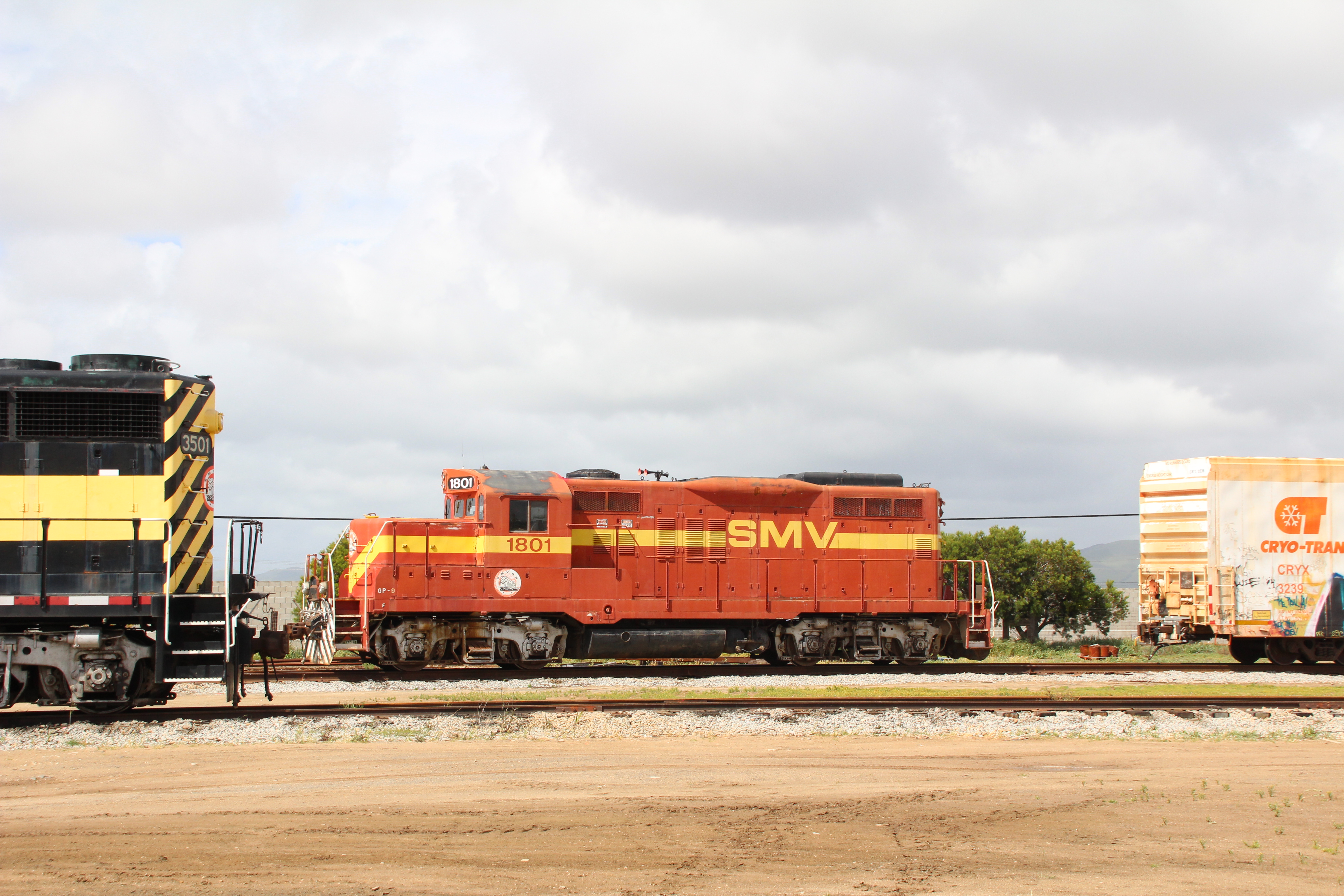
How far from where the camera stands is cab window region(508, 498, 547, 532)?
63.0ft

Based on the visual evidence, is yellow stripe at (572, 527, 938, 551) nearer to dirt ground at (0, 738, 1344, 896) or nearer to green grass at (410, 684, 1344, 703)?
green grass at (410, 684, 1344, 703)

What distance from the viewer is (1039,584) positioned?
145ft

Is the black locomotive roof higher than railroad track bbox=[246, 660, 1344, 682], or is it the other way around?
the black locomotive roof

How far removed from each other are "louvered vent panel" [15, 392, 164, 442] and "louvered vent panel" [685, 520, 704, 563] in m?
10.3

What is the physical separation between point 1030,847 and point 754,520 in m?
12.6

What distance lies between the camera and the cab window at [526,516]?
19.2 metres

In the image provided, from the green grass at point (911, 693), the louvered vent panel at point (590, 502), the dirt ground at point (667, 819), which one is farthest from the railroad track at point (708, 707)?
the louvered vent panel at point (590, 502)

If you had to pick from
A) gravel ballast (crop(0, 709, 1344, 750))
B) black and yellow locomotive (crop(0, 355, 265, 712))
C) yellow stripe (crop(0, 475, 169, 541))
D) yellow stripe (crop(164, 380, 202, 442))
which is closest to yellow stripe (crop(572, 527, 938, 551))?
gravel ballast (crop(0, 709, 1344, 750))

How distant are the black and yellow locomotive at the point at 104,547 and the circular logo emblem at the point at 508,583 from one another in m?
6.87

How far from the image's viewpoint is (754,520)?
2053 centimetres

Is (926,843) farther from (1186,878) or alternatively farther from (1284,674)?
(1284,674)

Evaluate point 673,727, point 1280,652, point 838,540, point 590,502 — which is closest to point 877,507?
point 838,540

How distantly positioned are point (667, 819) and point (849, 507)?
1299 centimetres

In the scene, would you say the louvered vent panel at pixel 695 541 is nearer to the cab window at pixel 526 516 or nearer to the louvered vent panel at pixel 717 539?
the louvered vent panel at pixel 717 539
